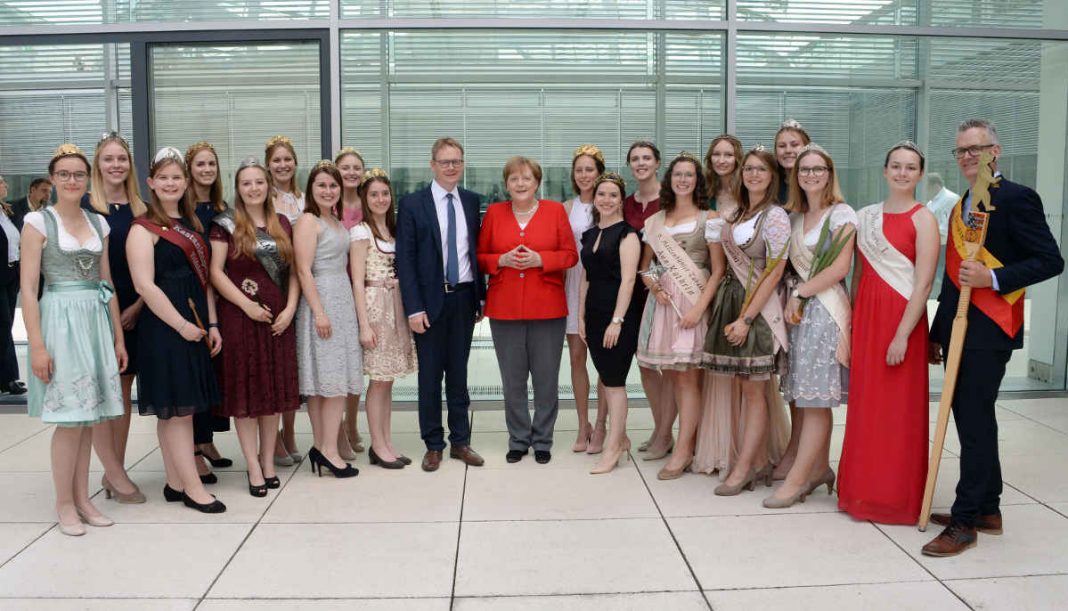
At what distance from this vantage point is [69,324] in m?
3.71

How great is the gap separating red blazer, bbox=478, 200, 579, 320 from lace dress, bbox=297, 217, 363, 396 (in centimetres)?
75

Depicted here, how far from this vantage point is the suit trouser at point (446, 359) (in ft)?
15.4

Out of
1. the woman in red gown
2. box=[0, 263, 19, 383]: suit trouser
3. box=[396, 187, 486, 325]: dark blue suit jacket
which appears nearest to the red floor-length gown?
the woman in red gown

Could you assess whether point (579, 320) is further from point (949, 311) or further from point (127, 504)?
point (127, 504)

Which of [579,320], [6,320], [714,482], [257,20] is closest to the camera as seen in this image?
[714,482]

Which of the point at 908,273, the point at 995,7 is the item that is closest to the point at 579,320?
the point at 908,273

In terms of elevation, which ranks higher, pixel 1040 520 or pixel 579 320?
pixel 579 320

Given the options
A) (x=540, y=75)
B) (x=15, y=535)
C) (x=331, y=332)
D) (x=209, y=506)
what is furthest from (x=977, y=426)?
(x=15, y=535)

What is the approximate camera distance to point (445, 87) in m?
6.19

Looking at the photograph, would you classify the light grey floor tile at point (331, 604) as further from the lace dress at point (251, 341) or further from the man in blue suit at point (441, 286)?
the man in blue suit at point (441, 286)

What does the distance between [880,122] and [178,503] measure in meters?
5.06

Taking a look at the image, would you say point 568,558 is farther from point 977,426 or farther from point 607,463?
point 977,426

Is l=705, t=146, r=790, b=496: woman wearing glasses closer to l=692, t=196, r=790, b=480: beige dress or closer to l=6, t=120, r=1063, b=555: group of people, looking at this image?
l=6, t=120, r=1063, b=555: group of people

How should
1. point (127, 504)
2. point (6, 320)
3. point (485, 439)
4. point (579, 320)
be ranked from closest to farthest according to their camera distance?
point (127, 504) < point (579, 320) < point (485, 439) < point (6, 320)
